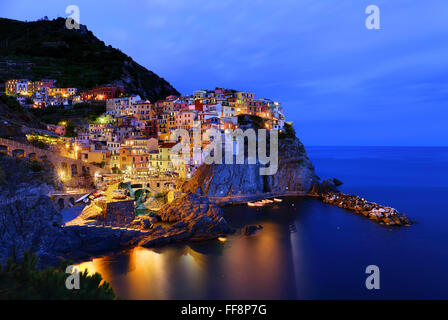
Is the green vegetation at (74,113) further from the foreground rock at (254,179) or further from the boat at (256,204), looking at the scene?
the boat at (256,204)

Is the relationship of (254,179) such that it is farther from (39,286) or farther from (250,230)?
(39,286)

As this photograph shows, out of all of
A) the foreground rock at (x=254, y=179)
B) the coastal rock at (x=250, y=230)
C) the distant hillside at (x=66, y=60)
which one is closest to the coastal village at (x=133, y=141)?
the foreground rock at (x=254, y=179)

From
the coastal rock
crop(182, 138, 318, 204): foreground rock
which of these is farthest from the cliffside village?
the coastal rock

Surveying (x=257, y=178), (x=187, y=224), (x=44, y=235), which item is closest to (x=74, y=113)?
(x=257, y=178)

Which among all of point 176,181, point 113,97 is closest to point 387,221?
point 176,181

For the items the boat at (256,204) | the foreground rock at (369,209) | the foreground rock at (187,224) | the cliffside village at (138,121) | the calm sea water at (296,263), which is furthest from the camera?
the cliffside village at (138,121)

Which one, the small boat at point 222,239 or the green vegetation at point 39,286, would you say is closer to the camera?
the green vegetation at point 39,286
